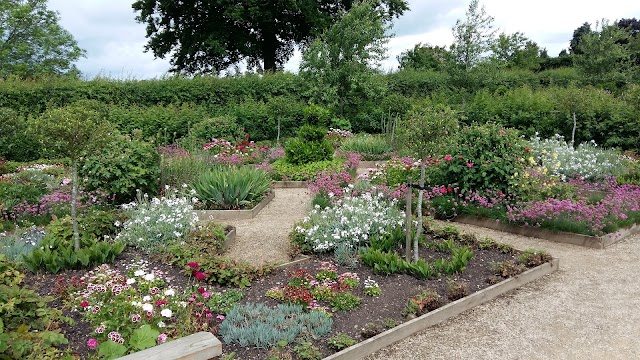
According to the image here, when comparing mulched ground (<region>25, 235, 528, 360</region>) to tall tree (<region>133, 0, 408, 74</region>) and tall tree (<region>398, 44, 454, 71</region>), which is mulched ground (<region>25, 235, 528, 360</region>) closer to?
tall tree (<region>133, 0, 408, 74</region>)

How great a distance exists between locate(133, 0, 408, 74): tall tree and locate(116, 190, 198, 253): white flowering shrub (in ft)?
54.2

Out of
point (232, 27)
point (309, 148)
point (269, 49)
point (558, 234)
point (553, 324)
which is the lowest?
point (553, 324)

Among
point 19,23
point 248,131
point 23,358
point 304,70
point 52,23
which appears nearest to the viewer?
point 23,358

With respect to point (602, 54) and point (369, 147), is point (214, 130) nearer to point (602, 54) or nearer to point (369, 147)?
point (369, 147)

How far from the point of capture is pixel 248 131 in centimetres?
1614

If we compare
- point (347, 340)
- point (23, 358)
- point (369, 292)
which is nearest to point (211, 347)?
point (23, 358)

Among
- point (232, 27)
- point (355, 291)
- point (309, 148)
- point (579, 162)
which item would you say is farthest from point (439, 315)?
point (232, 27)

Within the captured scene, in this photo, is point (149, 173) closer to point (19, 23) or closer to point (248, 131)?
point (248, 131)

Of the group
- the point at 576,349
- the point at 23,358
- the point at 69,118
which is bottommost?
→ the point at 576,349

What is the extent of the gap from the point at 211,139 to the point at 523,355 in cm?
1115

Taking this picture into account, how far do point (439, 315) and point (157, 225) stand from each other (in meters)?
3.54

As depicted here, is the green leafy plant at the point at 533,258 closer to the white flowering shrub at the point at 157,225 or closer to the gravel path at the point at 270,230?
the gravel path at the point at 270,230

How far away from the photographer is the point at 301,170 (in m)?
11.3

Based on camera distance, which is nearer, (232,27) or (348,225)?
(348,225)
